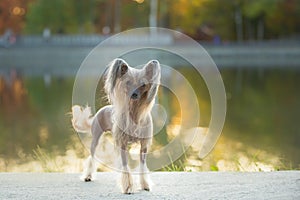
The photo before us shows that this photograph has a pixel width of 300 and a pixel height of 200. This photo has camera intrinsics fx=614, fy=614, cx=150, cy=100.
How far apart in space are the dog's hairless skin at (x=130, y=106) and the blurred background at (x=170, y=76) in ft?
8.54

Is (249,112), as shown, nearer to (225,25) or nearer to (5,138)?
(5,138)

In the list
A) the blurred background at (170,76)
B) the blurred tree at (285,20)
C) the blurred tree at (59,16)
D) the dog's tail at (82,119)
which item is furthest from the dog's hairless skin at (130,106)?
the blurred tree at (285,20)

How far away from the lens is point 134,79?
483cm

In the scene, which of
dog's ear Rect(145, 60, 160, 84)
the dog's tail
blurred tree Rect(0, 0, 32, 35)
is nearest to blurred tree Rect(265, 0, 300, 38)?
blurred tree Rect(0, 0, 32, 35)

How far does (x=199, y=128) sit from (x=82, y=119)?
8024mm

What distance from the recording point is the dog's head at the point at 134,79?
4805 mm

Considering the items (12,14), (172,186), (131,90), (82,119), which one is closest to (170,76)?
(82,119)

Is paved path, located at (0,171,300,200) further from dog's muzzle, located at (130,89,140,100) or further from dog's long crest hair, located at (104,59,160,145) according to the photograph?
dog's muzzle, located at (130,89,140,100)

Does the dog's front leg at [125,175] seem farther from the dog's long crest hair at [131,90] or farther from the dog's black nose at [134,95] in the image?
the dog's black nose at [134,95]

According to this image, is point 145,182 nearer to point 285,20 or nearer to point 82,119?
point 82,119

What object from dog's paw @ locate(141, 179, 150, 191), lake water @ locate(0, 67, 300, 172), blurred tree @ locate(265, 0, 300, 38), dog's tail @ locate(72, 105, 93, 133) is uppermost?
blurred tree @ locate(265, 0, 300, 38)

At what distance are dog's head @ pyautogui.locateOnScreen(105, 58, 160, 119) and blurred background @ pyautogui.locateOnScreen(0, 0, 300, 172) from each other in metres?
3.02

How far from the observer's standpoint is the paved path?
5117mm

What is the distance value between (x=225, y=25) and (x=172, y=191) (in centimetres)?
4266
